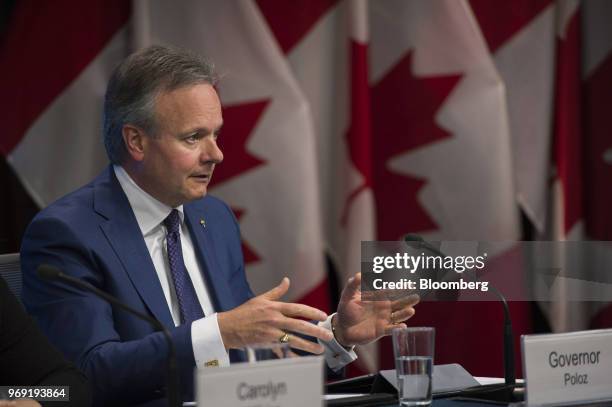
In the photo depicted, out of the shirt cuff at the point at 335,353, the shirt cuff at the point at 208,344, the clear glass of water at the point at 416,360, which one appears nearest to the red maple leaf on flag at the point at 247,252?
the shirt cuff at the point at 335,353

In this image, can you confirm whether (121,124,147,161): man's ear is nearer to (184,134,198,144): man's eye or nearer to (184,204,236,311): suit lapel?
(184,134,198,144): man's eye

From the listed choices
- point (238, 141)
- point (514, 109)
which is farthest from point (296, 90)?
point (514, 109)

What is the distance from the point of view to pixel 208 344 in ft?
7.60

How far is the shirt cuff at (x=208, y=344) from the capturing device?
7.57 ft

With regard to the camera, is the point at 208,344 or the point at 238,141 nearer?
the point at 208,344

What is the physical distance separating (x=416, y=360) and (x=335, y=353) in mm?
619

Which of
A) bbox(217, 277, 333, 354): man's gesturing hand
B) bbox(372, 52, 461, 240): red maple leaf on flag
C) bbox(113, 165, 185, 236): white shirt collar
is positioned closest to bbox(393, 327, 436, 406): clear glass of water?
bbox(217, 277, 333, 354): man's gesturing hand

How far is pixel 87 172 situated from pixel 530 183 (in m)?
1.96

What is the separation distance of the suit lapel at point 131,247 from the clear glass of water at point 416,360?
736 millimetres

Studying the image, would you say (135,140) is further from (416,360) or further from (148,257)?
(416,360)

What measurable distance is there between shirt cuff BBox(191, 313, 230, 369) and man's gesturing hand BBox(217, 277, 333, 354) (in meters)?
0.01

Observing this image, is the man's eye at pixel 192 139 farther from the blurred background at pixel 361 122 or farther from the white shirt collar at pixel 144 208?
the blurred background at pixel 361 122

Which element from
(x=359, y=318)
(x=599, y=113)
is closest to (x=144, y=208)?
(x=359, y=318)

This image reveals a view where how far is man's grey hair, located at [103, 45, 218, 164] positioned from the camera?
2.66 metres
